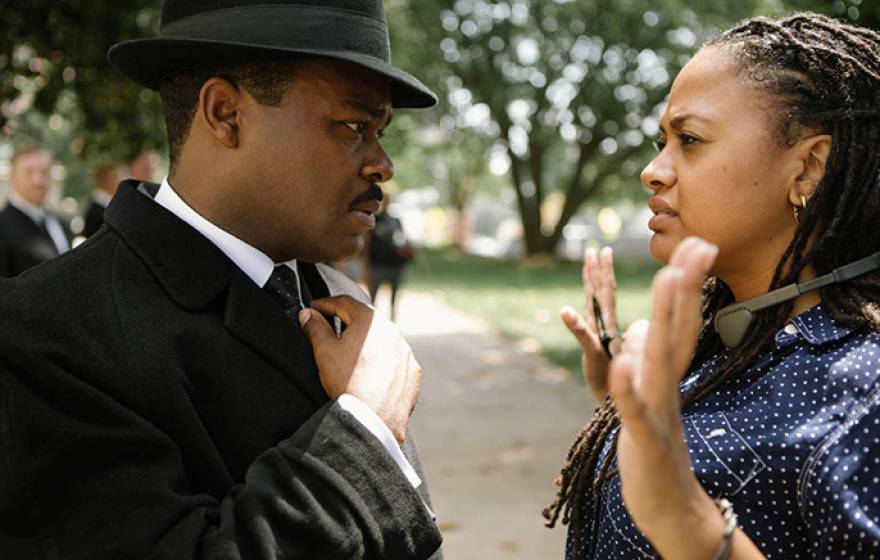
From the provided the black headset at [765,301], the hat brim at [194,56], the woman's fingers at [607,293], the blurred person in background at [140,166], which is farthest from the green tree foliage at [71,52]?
the black headset at [765,301]

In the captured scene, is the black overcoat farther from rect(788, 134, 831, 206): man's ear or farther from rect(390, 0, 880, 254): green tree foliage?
rect(390, 0, 880, 254): green tree foliage

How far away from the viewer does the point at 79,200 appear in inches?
1811

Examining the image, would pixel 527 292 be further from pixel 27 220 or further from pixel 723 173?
pixel 723 173

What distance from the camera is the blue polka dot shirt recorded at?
150 centimetres

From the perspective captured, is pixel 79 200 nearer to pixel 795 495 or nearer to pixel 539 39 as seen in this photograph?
pixel 539 39

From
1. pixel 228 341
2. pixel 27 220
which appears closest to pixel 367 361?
pixel 228 341

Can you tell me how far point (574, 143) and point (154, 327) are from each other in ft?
93.3

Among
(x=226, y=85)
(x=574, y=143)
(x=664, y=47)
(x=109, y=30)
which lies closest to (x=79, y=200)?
(x=574, y=143)

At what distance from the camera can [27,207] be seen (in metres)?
7.46

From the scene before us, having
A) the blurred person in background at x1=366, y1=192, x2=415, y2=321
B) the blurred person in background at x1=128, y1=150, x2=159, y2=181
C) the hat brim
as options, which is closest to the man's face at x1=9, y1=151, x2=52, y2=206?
the blurred person in background at x1=128, y1=150, x2=159, y2=181

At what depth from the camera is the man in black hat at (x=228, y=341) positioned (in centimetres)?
147

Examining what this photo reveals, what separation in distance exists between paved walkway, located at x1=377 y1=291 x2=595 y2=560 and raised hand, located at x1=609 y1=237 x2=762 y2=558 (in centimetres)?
359

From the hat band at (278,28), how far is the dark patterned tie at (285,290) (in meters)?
0.50

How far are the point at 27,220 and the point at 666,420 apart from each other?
712 centimetres
